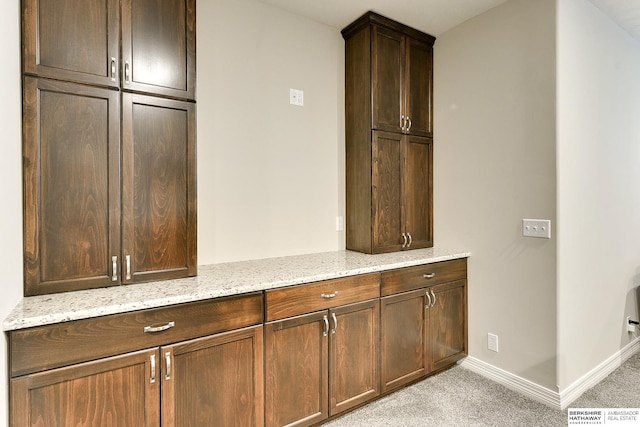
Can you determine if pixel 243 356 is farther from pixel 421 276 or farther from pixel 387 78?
pixel 387 78

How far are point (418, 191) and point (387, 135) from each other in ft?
1.82

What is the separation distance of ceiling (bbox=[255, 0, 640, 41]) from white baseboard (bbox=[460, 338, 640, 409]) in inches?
99.0

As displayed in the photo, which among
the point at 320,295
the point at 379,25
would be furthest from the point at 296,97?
the point at 320,295

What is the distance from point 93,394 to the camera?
1.31 m

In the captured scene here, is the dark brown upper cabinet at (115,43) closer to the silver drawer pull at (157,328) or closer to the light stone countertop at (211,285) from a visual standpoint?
the light stone countertop at (211,285)

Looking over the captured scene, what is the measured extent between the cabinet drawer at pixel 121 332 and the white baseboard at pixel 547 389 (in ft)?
5.98

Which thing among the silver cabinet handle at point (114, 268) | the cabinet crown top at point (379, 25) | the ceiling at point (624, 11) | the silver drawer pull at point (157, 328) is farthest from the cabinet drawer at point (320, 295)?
the ceiling at point (624, 11)

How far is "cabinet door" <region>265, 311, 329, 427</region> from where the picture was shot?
5.64 ft

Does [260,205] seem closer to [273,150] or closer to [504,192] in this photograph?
[273,150]

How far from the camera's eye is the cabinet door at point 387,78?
2.48 metres

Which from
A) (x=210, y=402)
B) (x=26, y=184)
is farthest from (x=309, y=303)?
(x=26, y=184)

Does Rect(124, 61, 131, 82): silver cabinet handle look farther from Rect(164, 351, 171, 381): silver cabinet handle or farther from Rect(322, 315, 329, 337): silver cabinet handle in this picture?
Rect(322, 315, 329, 337): silver cabinet handle

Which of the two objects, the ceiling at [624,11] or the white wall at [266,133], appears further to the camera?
the ceiling at [624,11]

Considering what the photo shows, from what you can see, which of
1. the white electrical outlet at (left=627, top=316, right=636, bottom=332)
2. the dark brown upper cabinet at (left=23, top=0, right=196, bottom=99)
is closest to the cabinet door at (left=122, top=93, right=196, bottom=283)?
the dark brown upper cabinet at (left=23, top=0, right=196, bottom=99)
